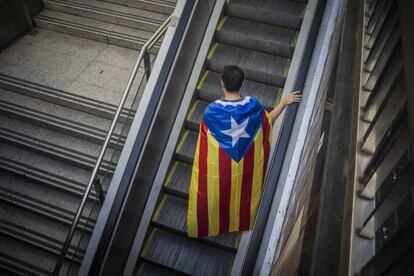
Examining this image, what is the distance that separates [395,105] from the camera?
143cm

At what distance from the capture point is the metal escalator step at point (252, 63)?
13.6 ft

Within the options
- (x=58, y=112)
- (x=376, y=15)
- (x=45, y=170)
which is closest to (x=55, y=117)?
(x=58, y=112)

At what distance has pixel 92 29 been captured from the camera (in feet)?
18.8

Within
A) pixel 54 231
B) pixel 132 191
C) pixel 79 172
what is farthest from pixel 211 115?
pixel 54 231

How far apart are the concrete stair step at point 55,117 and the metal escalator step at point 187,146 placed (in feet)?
4.09

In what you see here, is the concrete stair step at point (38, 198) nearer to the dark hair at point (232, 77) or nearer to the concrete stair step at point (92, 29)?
the dark hair at point (232, 77)

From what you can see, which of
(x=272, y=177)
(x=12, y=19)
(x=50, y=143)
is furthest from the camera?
(x=12, y=19)

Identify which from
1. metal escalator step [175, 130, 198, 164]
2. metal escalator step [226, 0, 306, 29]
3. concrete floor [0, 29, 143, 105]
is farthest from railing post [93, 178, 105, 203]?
metal escalator step [226, 0, 306, 29]

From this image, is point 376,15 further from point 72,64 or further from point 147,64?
point 72,64

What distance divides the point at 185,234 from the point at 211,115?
1630 mm

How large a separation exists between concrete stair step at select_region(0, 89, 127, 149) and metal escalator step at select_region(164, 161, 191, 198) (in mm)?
1243

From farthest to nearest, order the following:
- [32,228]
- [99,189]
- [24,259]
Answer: [32,228], [24,259], [99,189]

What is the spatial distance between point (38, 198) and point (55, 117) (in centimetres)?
118

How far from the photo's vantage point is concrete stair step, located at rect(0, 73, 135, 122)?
487 cm
